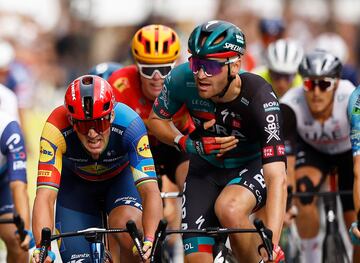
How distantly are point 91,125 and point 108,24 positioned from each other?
60.2 ft

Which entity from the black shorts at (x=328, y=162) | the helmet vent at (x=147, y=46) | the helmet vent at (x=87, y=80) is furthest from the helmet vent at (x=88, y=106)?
the black shorts at (x=328, y=162)

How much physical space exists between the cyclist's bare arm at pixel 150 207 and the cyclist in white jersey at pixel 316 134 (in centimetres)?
292

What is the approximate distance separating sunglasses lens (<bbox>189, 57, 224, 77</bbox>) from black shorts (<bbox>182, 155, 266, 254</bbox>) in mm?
967

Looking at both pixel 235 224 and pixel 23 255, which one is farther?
pixel 23 255

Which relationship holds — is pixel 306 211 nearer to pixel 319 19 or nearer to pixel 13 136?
pixel 13 136

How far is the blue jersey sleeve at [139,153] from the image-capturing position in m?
10.4

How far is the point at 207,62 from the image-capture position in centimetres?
1031

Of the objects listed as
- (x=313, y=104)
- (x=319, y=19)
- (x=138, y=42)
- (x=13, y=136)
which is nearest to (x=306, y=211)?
(x=313, y=104)

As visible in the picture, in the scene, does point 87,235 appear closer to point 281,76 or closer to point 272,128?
point 272,128

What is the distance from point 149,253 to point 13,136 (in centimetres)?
260

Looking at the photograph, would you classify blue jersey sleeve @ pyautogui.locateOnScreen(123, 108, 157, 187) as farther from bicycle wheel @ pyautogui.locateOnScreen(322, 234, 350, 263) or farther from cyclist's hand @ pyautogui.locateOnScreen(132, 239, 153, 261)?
bicycle wheel @ pyautogui.locateOnScreen(322, 234, 350, 263)

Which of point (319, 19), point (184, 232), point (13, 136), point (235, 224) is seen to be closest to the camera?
point (184, 232)

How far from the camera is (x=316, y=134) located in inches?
521

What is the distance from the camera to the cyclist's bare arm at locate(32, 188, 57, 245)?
10.1m
